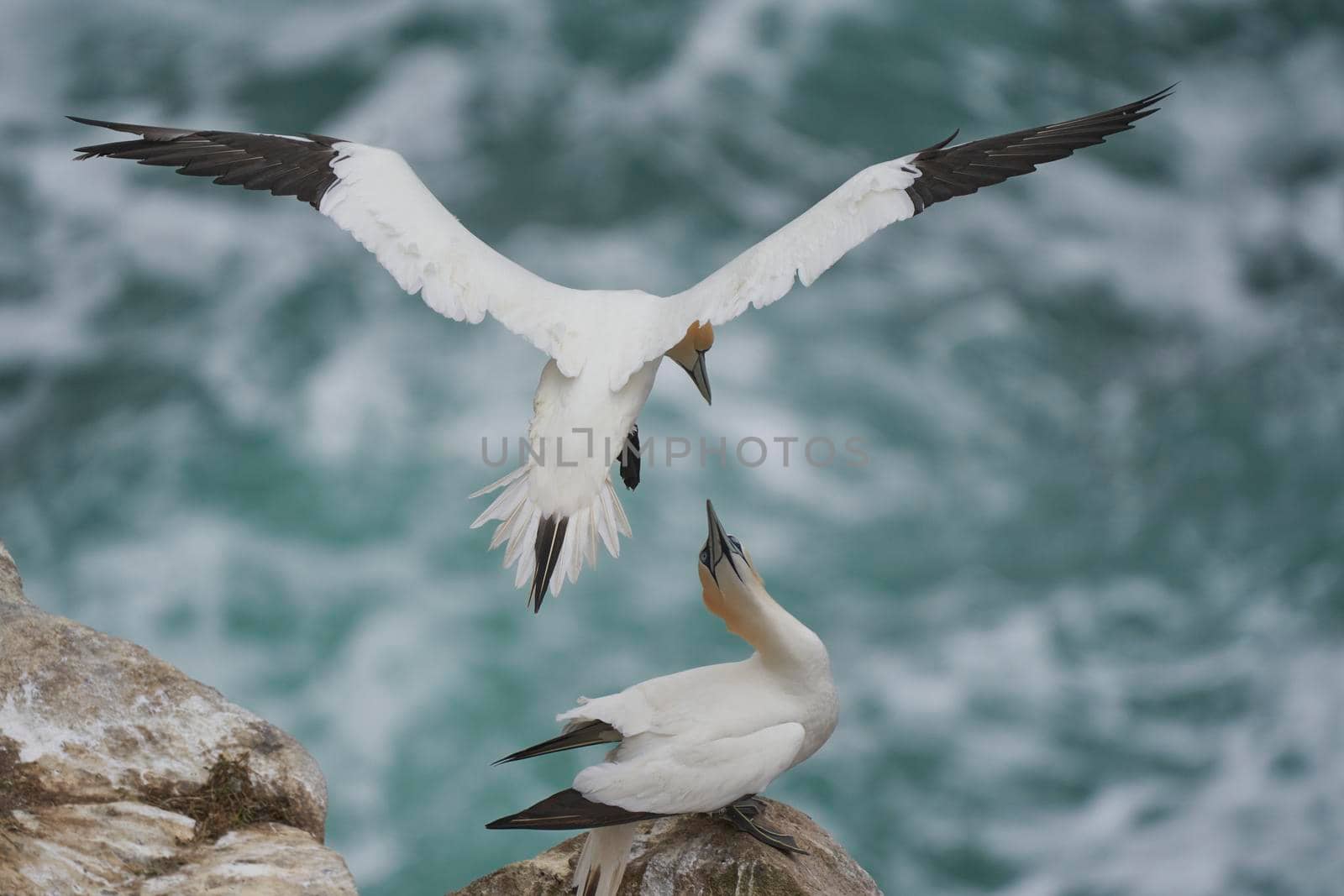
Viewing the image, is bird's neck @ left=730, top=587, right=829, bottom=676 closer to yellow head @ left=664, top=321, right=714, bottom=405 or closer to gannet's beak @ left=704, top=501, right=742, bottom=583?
gannet's beak @ left=704, top=501, right=742, bottom=583

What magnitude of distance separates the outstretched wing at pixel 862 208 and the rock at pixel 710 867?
6.14 ft

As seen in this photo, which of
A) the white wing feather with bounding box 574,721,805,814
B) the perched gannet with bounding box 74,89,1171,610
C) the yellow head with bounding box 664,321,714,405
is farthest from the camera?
the yellow head with bounding box 664,321,714,405

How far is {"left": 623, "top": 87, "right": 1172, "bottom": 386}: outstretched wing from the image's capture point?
5.97 meters

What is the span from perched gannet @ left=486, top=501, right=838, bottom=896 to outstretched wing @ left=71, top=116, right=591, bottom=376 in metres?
1.36

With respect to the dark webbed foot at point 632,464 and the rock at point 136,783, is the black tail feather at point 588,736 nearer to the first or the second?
the rock at point 136,783

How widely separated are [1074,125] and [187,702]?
4.38 metres

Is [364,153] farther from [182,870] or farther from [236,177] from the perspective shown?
[182,870]

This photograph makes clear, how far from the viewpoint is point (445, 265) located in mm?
6441

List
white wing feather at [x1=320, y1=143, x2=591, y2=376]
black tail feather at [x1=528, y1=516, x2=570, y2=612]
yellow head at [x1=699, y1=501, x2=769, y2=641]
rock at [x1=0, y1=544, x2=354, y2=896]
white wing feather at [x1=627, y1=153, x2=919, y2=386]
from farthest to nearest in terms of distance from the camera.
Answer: white wing feather at [x1=320, y1=143, x2=591, y2=376] → white wing feather at [x1=627, y1=153, x2=919, y2=386] → black tail feather at [x1=528, y1=516, x2=570, y2=612] → yellow head at [x1=699, y1=501, x2=769, y2=641] → rock at [x1=0, y1=544, x2=354, y2=896]

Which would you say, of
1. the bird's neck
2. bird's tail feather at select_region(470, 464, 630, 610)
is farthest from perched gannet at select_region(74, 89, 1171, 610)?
the bird's neck

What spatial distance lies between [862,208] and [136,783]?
3.58m

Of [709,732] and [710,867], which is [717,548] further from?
[710,867]

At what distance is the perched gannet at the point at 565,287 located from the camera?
5.59 metres

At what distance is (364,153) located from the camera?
700 centimetres
